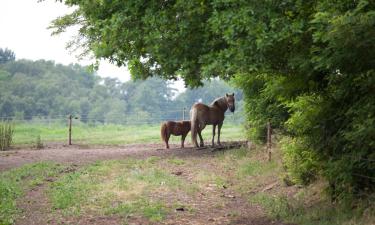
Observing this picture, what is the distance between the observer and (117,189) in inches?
439

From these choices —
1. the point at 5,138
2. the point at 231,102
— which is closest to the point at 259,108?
the point at 231,102

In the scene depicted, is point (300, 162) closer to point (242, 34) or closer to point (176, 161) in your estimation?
point (242, 34)

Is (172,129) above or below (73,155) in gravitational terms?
above

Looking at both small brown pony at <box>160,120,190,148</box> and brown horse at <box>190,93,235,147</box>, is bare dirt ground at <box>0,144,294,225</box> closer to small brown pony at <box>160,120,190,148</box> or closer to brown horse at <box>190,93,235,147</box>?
brown horse at <box>190,93,235,147</box>

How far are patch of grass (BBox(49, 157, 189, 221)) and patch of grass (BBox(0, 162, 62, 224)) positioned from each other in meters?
0.59

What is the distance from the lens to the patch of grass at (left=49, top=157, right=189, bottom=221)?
30.5 ft

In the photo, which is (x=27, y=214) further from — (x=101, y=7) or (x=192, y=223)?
(x=101, y=7)

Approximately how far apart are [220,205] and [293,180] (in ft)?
5.08

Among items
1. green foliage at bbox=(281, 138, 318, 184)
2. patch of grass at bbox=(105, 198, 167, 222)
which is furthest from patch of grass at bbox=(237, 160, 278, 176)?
patch of grass at bbox=(105, 198, 167, 222)

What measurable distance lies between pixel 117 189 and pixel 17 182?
2.57 metres

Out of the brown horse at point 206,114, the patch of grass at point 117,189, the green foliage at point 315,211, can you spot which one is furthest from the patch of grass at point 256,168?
the brown horse at point 206,114

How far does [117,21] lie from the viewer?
28.7 ft

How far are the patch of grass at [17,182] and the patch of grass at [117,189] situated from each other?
0.59 meters

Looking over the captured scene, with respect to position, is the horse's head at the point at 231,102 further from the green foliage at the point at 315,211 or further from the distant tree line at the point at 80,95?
the distant tree line at the point at 80,95
